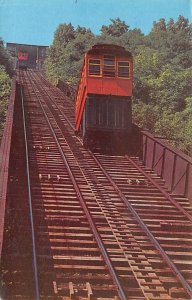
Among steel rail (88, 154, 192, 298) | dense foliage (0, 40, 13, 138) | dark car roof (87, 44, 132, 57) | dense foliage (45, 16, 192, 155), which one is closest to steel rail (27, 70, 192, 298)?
steel rail (88, 154, 192, 298)

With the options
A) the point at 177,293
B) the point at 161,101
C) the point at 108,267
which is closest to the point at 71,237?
the point at 108,267

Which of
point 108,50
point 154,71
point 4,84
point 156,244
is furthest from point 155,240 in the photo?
point 154,71

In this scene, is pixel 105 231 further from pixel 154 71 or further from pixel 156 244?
pixel 154 71

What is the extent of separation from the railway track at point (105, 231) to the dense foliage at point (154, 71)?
7.05 meters

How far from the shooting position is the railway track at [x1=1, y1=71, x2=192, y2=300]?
267 inches

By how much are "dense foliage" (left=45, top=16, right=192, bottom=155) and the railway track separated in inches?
277

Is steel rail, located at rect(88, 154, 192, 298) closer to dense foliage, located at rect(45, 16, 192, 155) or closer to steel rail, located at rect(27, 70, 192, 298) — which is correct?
steel rail, located at rect(27, 70, 192, 298)

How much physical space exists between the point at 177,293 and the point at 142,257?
1.32m

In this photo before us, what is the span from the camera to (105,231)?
8.88m

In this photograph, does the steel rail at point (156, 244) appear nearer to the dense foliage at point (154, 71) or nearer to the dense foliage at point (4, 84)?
the dense foliage at point (154, 71)

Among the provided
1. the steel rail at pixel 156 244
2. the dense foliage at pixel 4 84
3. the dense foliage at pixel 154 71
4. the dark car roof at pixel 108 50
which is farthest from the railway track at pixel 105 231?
the dense foliage at pixel 4 84

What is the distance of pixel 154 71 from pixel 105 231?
3362 cm

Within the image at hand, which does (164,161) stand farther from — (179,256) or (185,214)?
(179,256)

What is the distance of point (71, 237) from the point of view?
27.8 feet
